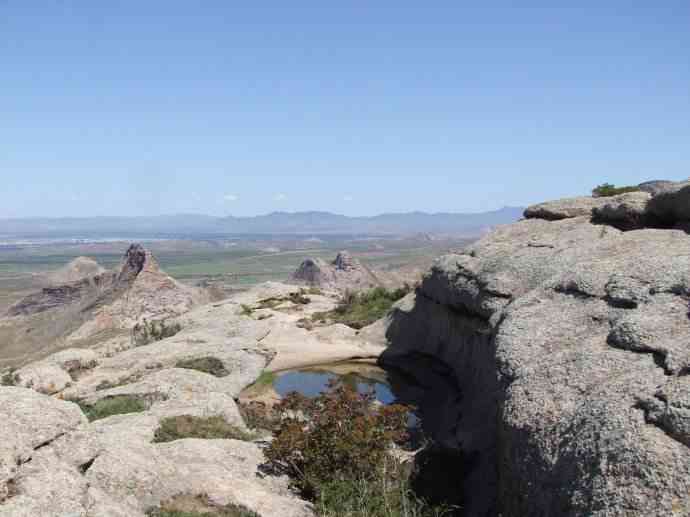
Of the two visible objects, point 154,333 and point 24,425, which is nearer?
point 24,425

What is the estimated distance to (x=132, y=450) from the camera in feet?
40.5

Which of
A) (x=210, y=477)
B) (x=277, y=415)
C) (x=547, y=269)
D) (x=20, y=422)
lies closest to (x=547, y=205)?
(x=547, y=269)

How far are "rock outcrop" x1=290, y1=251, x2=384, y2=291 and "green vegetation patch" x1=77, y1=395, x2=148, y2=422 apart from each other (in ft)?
120

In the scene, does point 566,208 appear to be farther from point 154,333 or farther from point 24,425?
point 24,425

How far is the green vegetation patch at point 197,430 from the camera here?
1558cm

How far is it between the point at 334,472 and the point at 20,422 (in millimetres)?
6252

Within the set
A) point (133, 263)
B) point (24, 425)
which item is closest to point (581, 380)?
point (24, 425)

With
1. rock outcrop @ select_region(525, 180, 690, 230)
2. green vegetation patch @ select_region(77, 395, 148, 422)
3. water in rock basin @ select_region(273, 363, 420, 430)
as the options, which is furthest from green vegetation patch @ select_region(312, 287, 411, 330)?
green vegetation patch @ select_region(77, 395, 148, 422)

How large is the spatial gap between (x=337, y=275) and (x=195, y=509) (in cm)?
4735

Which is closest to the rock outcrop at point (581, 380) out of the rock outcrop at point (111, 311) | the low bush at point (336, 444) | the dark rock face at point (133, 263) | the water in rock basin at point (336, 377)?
the low bush at point (336, 444)

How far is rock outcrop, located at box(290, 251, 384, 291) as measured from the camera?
56844mm

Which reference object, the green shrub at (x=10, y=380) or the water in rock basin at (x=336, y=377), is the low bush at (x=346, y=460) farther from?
the green shrub at (x=10, y=380)

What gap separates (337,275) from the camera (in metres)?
58.3

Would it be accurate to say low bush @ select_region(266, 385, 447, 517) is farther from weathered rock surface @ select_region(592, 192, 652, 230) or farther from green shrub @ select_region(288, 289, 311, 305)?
green shrub @ select_region(288, 289, 311, 305)
